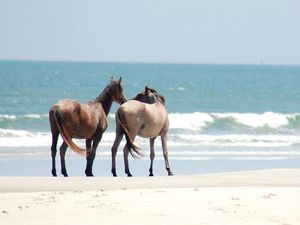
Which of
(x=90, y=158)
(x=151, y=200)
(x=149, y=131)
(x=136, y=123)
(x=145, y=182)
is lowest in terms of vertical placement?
(x=151, y=200)

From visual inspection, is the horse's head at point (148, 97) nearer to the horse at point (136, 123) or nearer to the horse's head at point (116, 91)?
the horse at point (136, 123)

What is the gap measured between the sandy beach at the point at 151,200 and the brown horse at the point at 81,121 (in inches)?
53.3

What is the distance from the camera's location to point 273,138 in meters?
29.7

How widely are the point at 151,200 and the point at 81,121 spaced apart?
13.7ft

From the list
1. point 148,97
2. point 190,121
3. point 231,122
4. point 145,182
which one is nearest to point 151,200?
point 145,182

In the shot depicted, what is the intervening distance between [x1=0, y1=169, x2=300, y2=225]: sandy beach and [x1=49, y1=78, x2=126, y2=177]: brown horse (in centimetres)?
136

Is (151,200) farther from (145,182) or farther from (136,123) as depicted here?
(136,123)

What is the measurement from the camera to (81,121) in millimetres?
15117

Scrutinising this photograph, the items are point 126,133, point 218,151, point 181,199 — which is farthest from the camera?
point 218,151

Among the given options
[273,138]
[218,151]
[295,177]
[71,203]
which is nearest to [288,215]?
[71,203]

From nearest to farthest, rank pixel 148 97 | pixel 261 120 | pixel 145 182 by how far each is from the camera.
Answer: pixel 145 182 → pixel 148 97 → pixel 261 120

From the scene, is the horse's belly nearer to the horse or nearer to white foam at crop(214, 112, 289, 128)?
the horse

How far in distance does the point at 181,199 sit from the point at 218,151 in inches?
498

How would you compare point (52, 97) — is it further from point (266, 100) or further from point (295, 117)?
point (295, 117)
